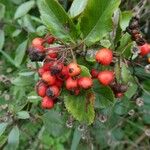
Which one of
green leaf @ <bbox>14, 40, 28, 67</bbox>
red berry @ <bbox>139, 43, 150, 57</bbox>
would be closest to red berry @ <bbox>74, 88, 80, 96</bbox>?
red berry @ <bbox>139, 43, 150, 57</bbox>

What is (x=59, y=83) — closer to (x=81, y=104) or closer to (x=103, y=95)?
(x=81, y=104)

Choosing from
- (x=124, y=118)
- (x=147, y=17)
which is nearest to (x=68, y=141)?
(x=124, y=118)

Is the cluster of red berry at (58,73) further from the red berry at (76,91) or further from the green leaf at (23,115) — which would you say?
the green leaf at (23,115)

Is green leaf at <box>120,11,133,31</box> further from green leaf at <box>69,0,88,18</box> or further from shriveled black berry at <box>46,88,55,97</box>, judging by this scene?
shriveled black berry at <box>46,88,55,97</box>

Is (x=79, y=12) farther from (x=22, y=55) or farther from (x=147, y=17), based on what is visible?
(x=147, y=17)

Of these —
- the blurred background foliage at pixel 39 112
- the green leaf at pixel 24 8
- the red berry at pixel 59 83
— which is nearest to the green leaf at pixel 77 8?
the blurred background foliage at pixel 39 112

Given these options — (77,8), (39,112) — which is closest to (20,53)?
(39,112)
